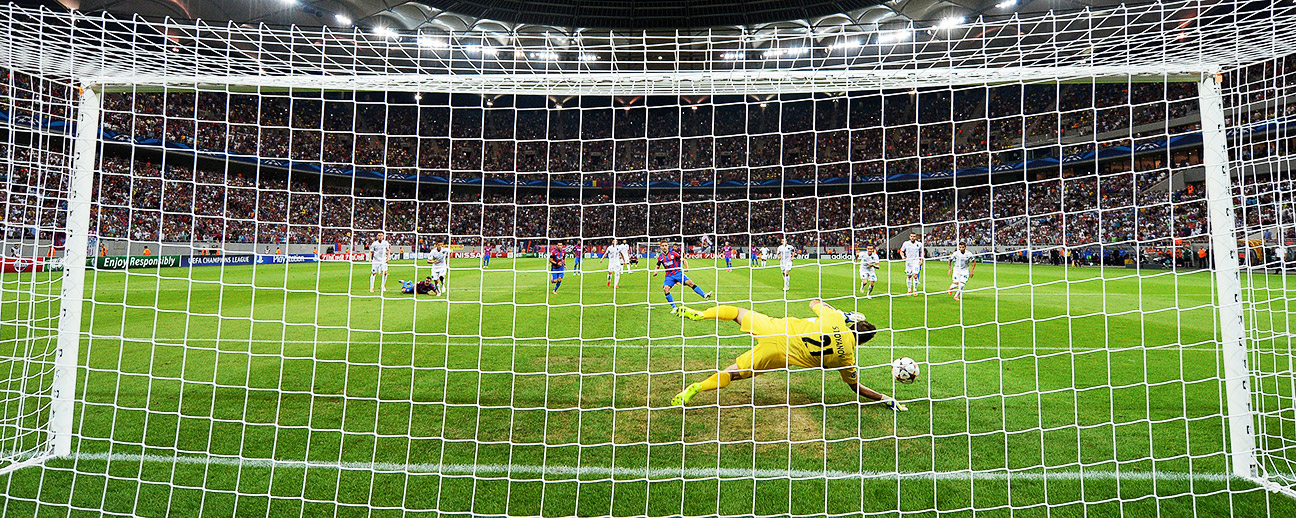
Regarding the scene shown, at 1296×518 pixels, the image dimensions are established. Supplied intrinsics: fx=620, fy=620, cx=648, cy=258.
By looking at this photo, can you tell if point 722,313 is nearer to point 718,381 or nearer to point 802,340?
point 718,381

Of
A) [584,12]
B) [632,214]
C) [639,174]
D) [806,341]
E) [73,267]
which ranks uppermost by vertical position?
[584,12]

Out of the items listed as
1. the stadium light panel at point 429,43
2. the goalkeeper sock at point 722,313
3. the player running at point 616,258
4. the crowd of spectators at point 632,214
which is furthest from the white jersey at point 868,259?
the crowd of spectators at point 632,214

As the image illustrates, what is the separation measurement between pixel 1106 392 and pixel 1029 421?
4.32ft

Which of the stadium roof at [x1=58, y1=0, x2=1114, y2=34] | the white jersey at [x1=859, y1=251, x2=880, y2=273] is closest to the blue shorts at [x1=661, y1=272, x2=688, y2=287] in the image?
the white jersey at [x1=859, y1=251, x2=880, y2=273]

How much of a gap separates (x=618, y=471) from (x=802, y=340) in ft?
5.40

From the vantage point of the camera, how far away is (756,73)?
13.0ft

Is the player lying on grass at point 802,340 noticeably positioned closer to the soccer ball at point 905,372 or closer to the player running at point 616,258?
the soccer ball at point 905,372

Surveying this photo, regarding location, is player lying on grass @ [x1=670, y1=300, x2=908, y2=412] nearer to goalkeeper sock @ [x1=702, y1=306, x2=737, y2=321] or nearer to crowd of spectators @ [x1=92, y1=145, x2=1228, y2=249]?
goalkeeper sock @ [x1=702, y1=306, x2=737, y2=321]

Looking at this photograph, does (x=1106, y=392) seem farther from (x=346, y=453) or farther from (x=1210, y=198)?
(x=346, y=453)

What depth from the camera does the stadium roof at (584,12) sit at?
22078 millimetres

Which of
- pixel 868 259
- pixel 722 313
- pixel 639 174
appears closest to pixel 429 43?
pixel 722 313

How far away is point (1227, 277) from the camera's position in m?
3.54

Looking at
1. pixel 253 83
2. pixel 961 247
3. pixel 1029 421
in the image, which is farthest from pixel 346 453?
pixel 961 247

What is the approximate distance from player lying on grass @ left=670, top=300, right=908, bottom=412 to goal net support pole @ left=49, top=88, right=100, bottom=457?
154 inches
